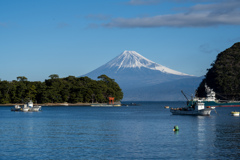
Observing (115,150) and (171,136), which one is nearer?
(115,150)

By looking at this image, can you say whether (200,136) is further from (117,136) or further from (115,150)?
(115,150)

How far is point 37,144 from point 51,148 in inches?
194

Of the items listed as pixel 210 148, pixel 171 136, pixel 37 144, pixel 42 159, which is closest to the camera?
pixel 42 159

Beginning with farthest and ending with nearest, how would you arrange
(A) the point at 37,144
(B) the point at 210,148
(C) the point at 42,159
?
(A) the point at 37,144
(B) the point at 210,148
(C) the point at 42,159

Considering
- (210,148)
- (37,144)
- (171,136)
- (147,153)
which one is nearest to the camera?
(147,153)

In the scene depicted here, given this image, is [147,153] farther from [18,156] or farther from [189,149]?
[18,156]

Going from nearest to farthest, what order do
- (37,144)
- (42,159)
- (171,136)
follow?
(42,159), (37,144), (171,136)

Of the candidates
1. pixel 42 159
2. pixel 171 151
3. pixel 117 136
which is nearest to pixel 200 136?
pixel 117 136

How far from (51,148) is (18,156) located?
7.23m

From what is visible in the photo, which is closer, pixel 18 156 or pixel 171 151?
pixel 18 156

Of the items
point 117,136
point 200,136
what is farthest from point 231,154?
point 117,136

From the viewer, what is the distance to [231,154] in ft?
166

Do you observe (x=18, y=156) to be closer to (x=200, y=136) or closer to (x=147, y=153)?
(x=147, y=153)

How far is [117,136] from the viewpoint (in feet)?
235
